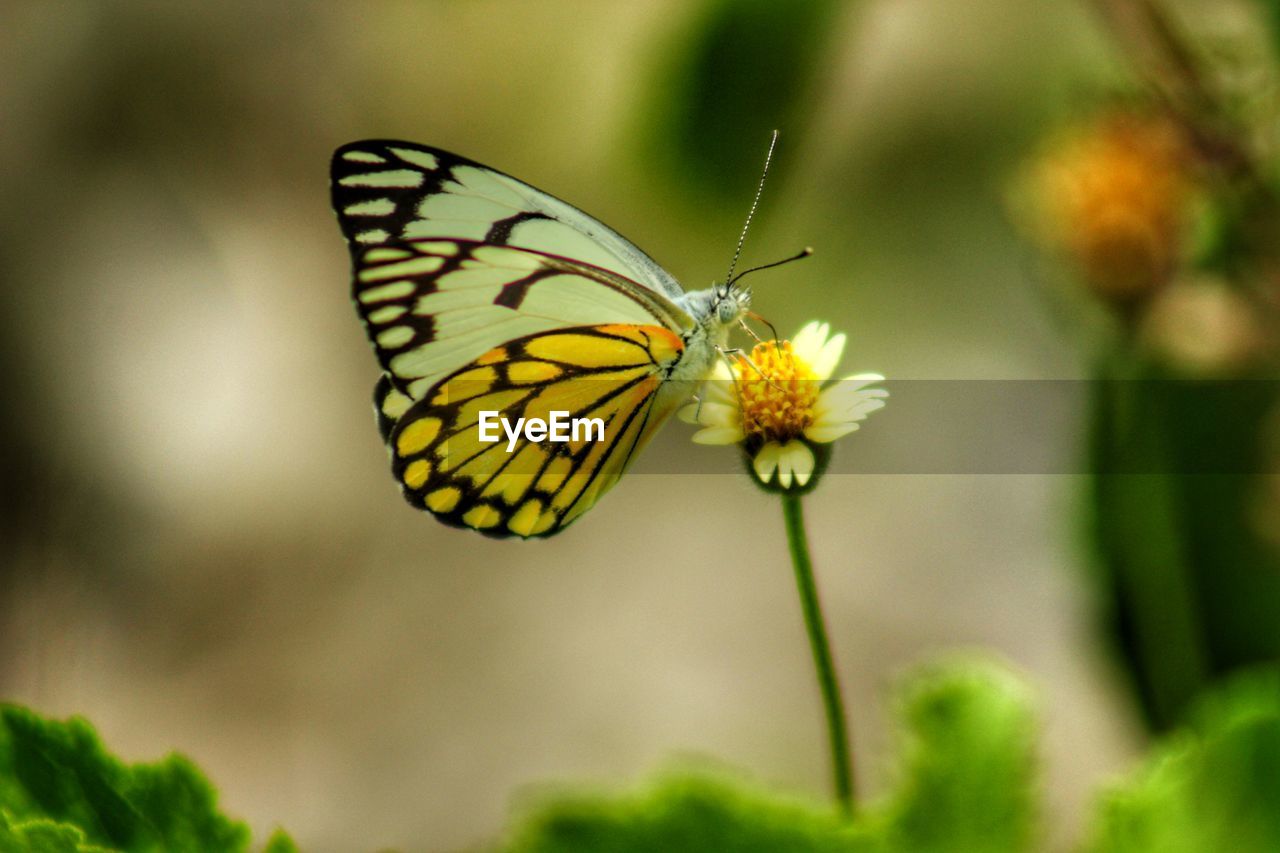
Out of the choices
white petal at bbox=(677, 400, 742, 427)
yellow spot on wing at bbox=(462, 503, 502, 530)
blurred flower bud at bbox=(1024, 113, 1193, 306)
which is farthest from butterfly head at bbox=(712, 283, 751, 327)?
blurred flower bud at bbox=(1024, 113, 1193, 306)

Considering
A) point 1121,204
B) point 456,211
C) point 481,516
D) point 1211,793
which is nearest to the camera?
point 1211,793

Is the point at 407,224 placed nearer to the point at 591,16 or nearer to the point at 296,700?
the point at 296,700

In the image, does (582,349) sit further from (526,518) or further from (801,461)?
(801,461)

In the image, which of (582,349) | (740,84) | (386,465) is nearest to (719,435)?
(582,349)

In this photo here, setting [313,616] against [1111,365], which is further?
[313,616]

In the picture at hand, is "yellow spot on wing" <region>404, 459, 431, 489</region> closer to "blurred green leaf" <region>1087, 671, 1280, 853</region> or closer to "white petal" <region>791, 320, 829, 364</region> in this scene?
"white petal" <region>791, 320, 829, 364</region>

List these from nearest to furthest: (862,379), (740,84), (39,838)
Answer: (39,838) → (862,379) → (740,84)

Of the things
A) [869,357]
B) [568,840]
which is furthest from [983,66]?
[568,840]
